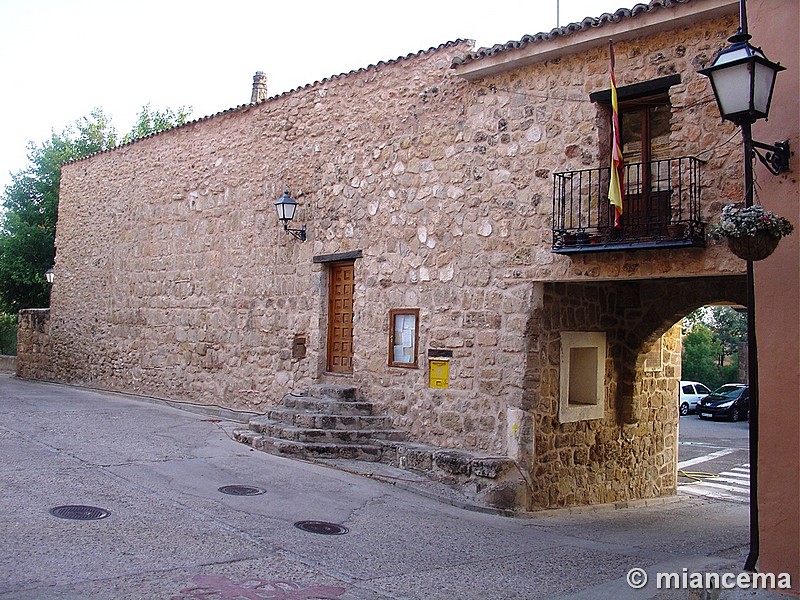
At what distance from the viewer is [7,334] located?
3300 centimetres

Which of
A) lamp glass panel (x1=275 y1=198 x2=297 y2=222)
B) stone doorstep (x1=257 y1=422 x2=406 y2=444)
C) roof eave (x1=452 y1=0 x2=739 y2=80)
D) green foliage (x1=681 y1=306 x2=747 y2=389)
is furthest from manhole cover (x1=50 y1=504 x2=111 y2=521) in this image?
green foliage (x1=681 y1=306 x2=747 y2=389)

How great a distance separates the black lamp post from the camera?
5008 millimetres

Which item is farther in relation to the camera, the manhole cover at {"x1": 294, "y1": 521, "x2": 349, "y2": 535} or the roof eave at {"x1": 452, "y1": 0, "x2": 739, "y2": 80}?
the roof eave at {"x1": 452, "y1": 0, "x2": 739, "y2": 80}

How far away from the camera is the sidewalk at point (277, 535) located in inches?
208

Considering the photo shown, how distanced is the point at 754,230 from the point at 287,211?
8.05 meters

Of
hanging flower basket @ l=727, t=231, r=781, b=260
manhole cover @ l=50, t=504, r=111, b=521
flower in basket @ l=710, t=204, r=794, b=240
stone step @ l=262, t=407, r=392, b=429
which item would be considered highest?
flower in basket @ l=710, t=204, r=794, b=240

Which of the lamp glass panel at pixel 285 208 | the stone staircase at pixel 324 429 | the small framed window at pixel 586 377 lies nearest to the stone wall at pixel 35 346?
the lamp glass panel at pixel 285 208

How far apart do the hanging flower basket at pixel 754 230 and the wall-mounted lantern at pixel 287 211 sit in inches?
309

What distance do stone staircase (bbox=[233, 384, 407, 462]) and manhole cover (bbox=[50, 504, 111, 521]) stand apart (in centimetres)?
359

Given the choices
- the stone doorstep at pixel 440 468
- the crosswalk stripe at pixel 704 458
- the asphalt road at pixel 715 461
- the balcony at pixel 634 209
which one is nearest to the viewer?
the balcony at pixel 634 209

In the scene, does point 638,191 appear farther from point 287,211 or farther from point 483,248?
point 287,211

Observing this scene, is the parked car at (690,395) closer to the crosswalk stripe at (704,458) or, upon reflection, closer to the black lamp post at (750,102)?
the crosswalk stripe at (704,458)

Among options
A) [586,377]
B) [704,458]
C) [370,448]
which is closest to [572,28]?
[586,377]

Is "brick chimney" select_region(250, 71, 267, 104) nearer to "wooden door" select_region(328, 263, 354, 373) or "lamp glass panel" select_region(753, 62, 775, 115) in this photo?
"wooden door" select_region(328, 263, 354, 373)
